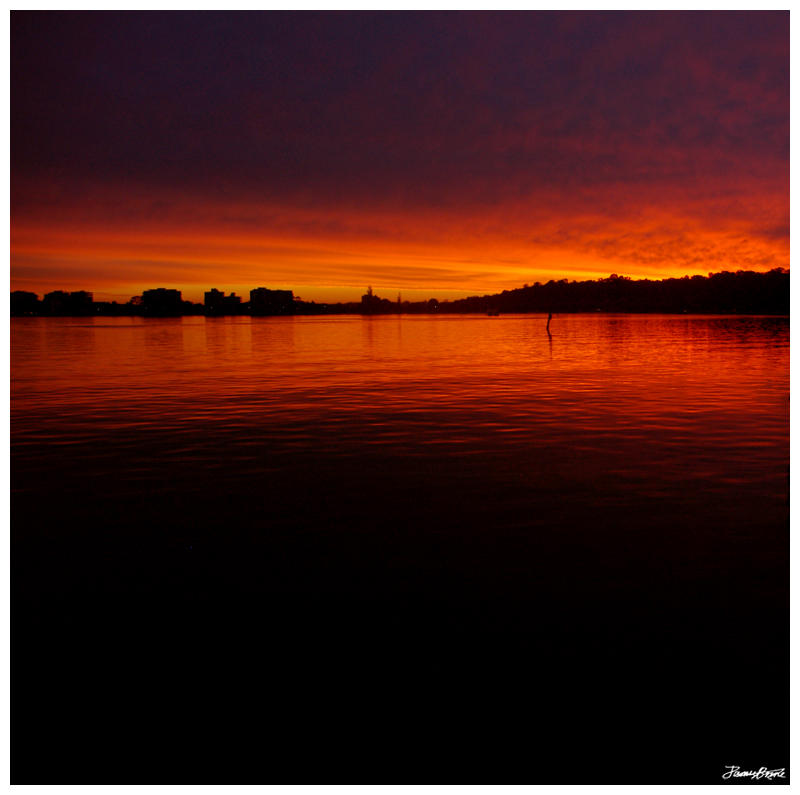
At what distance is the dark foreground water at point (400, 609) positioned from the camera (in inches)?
283

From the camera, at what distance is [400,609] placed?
961cm

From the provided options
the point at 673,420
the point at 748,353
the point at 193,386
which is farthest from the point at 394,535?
the point at 748,353

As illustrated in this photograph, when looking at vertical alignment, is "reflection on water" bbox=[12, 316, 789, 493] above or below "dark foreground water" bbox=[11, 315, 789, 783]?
above

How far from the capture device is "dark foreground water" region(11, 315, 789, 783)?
283 inches

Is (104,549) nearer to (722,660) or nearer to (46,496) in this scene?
(46,496)

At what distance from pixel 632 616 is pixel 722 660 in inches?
51.4

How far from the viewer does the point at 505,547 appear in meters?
11.8
